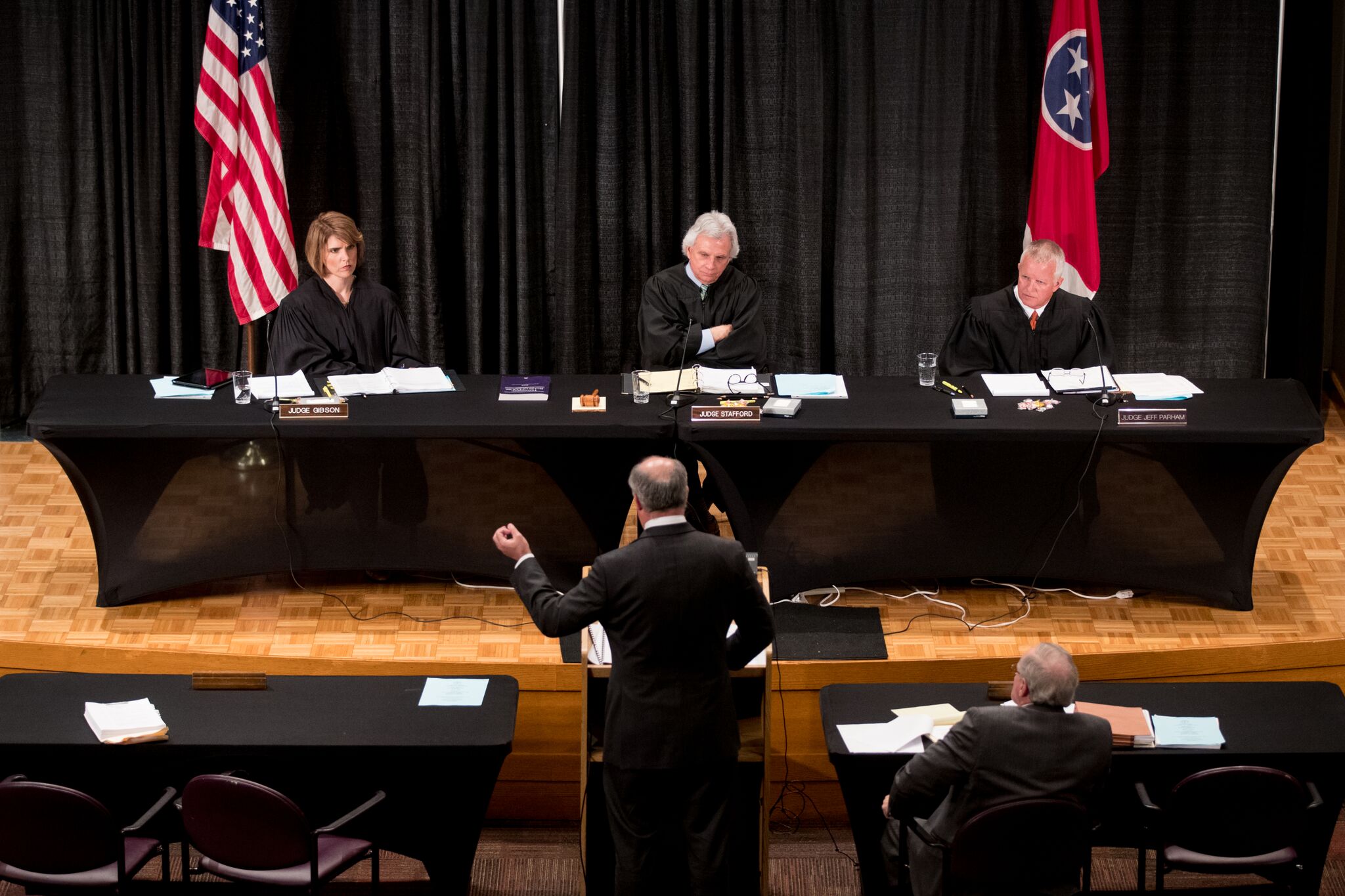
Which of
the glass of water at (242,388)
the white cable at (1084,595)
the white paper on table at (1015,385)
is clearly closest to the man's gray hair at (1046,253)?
the white paper on table at (1015,385)

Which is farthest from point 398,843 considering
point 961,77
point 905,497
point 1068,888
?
point 961,77

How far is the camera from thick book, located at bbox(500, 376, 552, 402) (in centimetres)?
501

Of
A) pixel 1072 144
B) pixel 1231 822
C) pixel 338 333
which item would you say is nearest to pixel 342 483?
pixel 338 333

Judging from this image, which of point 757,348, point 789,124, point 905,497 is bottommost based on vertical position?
point 905,497

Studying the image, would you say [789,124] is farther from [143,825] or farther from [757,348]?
[143,825]

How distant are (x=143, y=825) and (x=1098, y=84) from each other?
497 cm

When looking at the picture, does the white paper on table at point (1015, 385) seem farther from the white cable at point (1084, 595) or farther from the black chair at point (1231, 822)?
the black chair at point (1231, 822)

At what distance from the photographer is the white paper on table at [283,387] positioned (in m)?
4.93

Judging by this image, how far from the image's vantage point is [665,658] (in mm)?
3463

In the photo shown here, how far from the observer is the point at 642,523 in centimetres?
345

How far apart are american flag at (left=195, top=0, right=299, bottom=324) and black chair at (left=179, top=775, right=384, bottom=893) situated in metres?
3.20

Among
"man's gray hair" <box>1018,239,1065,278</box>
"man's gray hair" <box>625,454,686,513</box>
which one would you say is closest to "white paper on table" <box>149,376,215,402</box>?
"man's gray hair" <box>625,454,686,513</box>

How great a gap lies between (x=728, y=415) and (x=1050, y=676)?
1684mm

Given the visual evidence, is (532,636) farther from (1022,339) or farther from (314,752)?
(1022,339)
